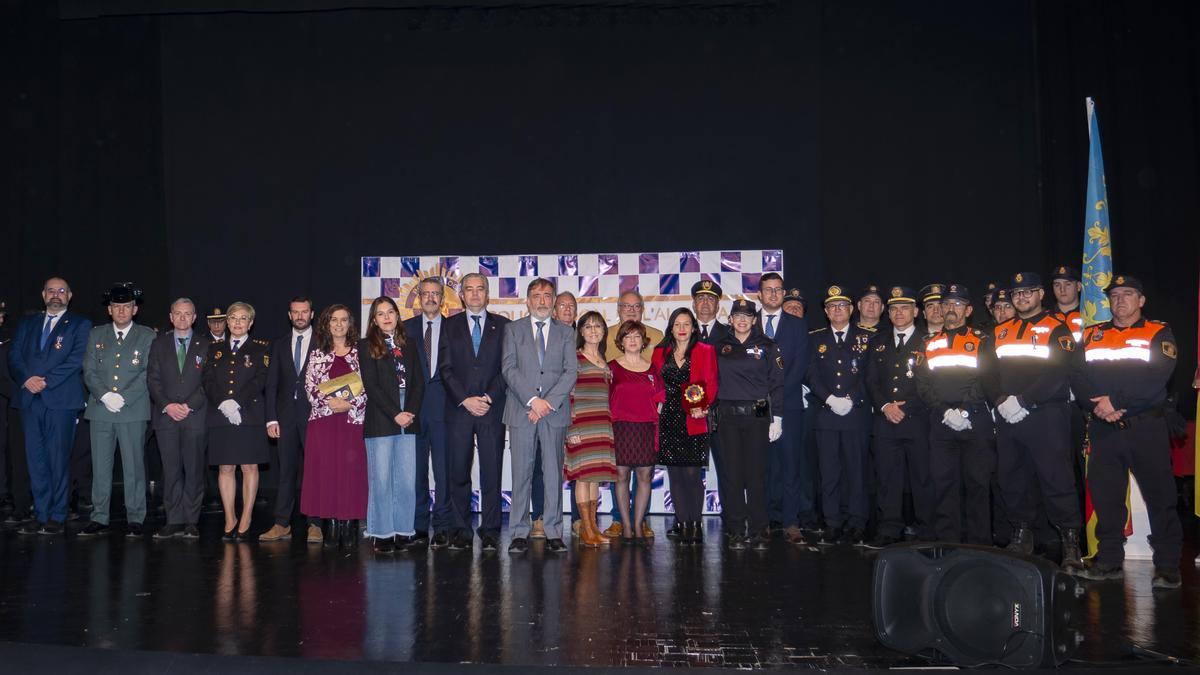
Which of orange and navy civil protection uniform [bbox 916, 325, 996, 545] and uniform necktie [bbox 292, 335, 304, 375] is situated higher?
uniform necktie [bbox 292, 335, 304, 375]

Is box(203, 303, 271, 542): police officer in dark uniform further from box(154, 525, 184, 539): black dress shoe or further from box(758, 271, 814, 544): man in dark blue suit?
box(758, 271, 814, 544): man in dark blue suit

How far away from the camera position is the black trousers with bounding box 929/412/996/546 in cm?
568

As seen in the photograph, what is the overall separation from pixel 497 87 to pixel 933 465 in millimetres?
4992

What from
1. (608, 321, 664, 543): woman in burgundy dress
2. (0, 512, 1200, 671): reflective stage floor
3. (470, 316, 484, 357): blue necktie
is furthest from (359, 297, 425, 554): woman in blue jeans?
(608, 321, 664, 543): woman in burgundy dress

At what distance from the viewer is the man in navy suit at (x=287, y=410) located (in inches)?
248

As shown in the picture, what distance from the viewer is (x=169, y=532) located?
6.31 metres

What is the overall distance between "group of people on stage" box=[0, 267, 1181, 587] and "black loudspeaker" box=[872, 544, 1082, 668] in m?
2.26

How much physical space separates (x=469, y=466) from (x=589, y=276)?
7.96 feet

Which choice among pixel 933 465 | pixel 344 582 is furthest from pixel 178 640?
pixel 933 465

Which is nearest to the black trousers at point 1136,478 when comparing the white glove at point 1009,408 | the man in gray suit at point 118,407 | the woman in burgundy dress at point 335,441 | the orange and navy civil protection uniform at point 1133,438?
the orange and navy civil protection uniform at point 1133,438

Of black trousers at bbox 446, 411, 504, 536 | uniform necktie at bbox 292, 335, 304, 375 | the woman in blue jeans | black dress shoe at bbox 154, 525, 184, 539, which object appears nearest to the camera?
the woman in blue jeans

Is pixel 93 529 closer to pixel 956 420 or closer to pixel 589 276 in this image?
pixel 589 276

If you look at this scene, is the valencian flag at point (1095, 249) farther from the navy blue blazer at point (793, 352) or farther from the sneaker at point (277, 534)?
the sneaker at point (277, 534)

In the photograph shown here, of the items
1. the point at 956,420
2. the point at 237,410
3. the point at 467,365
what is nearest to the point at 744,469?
the point at 956,420
